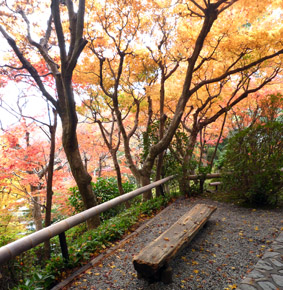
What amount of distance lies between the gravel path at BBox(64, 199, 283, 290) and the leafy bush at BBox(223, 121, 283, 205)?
0.49 meters

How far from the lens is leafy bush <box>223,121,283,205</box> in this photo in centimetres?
471

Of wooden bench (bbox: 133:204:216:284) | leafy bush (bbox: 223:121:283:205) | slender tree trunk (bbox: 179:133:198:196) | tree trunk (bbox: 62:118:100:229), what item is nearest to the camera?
wooden bench (bbox: 133:204:216:284)

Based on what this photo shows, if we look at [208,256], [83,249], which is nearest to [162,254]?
[208,256]

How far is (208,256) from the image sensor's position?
308 cm

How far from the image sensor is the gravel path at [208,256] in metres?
2.56

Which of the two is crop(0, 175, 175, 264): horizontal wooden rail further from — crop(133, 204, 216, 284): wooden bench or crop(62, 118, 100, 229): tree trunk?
crop(62, 118, 100, 229): tree trunk

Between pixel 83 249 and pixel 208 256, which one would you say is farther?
pixel 83 249

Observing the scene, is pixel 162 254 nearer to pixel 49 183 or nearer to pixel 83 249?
pixel 83 249

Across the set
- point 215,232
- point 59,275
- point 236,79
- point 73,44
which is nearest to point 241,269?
point 215,232

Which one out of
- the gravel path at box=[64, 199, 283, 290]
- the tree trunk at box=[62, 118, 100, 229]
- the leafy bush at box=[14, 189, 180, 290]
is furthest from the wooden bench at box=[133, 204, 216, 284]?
the tree trunk at box=[62, 118, 100, 229]

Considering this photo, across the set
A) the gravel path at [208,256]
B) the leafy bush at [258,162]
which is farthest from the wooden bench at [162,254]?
the leafy bush at [258,162]

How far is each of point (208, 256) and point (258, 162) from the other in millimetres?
2648

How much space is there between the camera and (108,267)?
295cm

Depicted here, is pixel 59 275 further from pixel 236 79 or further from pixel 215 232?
pixel 236 79
